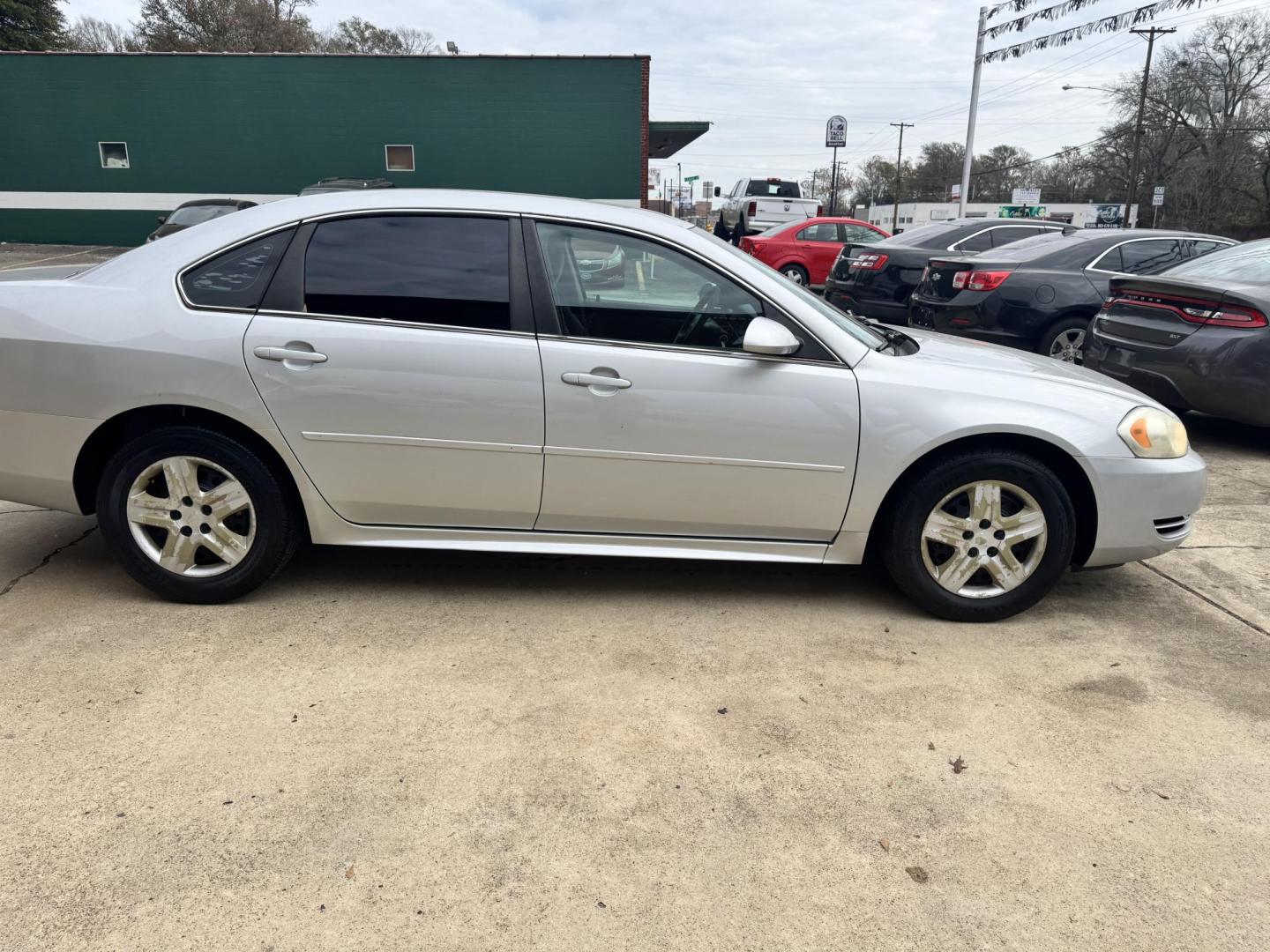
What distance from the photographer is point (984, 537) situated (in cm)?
353

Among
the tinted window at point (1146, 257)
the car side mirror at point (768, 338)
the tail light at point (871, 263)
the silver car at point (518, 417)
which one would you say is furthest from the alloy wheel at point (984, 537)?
the tail light at point (871, 263)

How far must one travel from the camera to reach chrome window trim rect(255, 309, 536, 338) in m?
3.37

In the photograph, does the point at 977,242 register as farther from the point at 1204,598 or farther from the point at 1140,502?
the point at 1140,502

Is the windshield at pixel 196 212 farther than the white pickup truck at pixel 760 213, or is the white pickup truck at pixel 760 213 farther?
the white pickup truck at pixel 760 213

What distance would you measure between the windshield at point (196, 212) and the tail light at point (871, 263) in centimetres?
1105

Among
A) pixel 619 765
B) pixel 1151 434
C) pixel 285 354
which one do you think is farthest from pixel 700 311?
pixel 1151 434

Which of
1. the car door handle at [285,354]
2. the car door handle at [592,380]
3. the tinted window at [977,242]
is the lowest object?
the car door handle at [592,380]

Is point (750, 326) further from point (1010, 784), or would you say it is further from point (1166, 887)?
point (1166, 887)

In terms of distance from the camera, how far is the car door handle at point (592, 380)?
3.32 m

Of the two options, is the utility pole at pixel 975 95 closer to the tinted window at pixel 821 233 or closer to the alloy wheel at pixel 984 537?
the tinted window at pixel 821 233

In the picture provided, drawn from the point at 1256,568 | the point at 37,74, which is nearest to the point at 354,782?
Answer: the point at 1256,568

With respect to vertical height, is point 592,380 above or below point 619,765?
above

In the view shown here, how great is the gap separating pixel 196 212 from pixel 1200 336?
15.8 metres

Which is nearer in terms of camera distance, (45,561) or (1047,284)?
(45,561)
